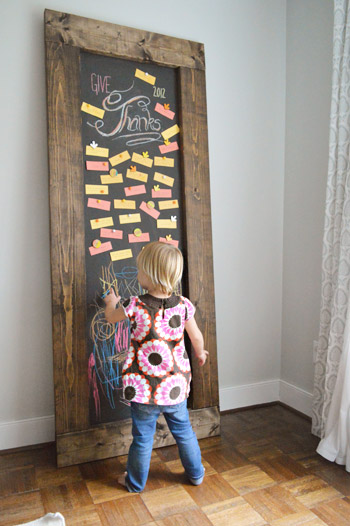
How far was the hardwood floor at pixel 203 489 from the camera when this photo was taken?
177 cm

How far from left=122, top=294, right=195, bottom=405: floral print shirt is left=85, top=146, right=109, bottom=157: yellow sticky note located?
78 cm

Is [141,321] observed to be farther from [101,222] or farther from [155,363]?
[101,222]

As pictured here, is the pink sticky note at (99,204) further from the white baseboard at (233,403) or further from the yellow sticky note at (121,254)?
the white baseboard at (233,403)

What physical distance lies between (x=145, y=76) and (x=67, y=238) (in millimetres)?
941

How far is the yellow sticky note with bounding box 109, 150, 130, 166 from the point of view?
2.28m

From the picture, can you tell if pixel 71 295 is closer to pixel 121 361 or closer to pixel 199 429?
pixel 121 361

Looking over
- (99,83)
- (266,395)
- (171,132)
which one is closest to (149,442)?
(266,395)

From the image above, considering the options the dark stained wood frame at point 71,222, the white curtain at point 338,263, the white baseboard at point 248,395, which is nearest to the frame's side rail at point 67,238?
the dark stained wood frame at point 71,222

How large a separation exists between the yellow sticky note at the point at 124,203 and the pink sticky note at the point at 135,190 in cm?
4

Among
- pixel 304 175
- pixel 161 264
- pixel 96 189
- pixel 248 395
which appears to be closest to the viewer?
pixel 161 264

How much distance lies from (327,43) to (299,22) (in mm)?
313

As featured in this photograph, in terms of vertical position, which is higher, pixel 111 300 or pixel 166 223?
Result: pixel 166 223

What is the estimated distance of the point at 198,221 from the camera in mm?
2439

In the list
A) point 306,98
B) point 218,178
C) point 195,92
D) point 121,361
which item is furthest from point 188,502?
point 306,98
